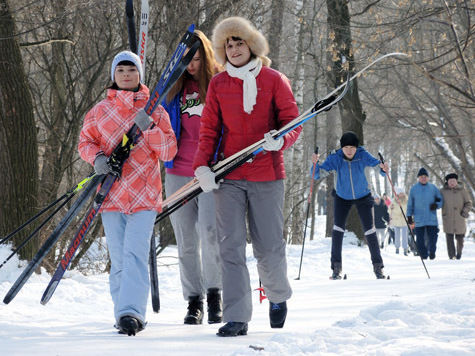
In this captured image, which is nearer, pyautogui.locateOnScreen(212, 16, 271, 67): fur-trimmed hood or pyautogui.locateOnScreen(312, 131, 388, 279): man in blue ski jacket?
pyautogui.locateOnScreen(212, 16, 271, 67): fur-trimmed hood

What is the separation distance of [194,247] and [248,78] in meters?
1.48

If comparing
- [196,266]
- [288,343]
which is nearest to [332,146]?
[196,266]

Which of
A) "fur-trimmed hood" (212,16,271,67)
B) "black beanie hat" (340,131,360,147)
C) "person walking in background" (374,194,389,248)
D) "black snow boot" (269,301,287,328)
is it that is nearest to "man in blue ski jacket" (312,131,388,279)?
"black beanie hat" (340,131,360,147)

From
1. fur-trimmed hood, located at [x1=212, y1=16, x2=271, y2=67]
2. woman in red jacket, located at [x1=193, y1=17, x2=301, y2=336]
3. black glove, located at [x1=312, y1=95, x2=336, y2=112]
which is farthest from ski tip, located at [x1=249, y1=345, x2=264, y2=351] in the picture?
fur-trimmed hood, located at [x1=212, y1=16, x2=271, y2=67]

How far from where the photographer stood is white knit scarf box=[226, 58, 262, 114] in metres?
3.99

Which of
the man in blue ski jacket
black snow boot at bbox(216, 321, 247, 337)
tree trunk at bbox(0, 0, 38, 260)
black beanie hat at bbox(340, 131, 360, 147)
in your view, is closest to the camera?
black snow boot at bbox(216, 321, 247, 337)

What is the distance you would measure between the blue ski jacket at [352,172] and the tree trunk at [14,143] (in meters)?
3.74

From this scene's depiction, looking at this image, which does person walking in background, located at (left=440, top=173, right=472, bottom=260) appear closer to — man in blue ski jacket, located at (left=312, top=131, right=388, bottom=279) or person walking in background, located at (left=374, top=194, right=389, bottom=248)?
man in blue ski jacket, located at (left=312, top=131, right=388, bottom=279)

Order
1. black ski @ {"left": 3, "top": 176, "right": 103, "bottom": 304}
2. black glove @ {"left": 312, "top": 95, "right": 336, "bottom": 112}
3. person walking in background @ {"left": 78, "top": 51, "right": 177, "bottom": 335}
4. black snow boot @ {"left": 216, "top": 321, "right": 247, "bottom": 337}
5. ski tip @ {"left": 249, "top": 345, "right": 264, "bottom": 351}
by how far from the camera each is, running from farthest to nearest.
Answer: black ski @ {"left": 3, "top": 176, "right": 103, "bottom": 304} < black glove @ {"left": 312, "top": 95, "right": 336, "bottom": 112} < person walking in background @ {"left": 78, "top": 51, "right": 177, "bottom": 335} < black snow boot @ {"left": 216, "top": 321, "right": 247, "bottom": 337} < ski tip @ {"left": 249, "top": 345, "right": 264, "bottom": 351}

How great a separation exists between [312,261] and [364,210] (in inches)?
152

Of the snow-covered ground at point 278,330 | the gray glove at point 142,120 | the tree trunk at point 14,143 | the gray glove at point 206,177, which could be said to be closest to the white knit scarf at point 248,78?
the gray glove at point 206,177

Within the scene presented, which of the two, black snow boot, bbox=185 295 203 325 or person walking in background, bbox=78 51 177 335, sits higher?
person walking in background, bbox=78 51 177 335

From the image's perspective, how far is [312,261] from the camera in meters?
12.2

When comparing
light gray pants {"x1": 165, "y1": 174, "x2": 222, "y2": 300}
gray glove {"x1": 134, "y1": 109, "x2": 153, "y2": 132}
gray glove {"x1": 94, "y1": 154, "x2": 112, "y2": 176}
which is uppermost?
gray glove {"x1": 134, "y1": 109, "x2": 153, "y2": 132}
